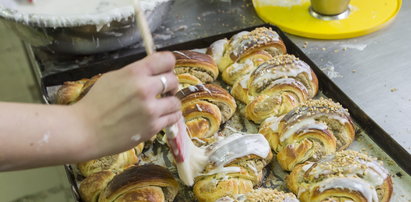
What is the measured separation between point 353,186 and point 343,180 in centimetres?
3

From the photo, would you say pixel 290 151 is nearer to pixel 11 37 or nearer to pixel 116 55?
pixel 116 55

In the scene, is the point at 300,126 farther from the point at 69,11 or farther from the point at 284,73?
the point at 69,11

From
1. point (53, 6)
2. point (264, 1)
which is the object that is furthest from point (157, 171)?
point (264, 1)

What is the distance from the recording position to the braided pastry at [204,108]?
5.00 ft

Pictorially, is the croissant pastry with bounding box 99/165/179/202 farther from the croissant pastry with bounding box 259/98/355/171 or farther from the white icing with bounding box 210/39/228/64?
the white icing with bounding box 210/39/228/64

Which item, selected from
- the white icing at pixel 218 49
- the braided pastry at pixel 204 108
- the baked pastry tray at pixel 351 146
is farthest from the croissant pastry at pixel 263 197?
the white icing at pixel 218 49

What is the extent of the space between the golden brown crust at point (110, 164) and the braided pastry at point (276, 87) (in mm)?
406

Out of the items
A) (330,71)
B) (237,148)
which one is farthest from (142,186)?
(330,71)

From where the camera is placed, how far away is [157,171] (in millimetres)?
1323

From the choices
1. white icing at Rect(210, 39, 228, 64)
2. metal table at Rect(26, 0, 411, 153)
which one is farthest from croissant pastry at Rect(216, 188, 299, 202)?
white icing at Rect(210, 39, 228, 64)

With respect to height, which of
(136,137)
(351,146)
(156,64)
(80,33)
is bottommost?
(351,146)

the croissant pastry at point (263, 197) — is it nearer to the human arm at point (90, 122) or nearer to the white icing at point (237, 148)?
the white icing at point (237, 148)

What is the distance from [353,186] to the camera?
1216 mm

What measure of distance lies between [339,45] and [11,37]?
1.85m
